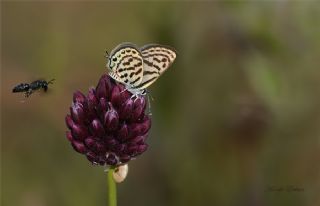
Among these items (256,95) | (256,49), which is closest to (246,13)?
(256,49)

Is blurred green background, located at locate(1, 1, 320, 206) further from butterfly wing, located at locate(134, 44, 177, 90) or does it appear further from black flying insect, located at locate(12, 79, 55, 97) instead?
butterfly wing, located at locate(134, 44, 177, 90)

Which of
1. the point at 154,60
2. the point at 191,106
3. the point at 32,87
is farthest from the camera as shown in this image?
the point at 191,106

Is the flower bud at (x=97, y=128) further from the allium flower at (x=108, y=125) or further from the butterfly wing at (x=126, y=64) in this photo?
the butterfly wing at (x=126, y=64)

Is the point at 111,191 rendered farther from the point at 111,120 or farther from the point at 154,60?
the point at 154,60

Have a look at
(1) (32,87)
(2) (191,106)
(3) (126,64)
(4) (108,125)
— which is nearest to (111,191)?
(4) (108,125)

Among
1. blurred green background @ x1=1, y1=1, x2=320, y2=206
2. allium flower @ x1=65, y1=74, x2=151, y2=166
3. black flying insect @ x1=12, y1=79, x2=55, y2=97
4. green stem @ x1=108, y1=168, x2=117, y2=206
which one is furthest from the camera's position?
blurred green background @ x1=1, y1=1, x2=320, y2=206

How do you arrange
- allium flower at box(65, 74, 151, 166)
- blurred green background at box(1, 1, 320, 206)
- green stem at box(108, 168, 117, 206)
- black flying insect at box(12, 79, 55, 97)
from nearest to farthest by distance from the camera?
green stem at box(108, 168, 117, 206) < allium flower at box(65, 74, 151, 166) < black flying insect at box(12, 79, 55, 97) < blurred green background at box(1, 1, 320, 206)

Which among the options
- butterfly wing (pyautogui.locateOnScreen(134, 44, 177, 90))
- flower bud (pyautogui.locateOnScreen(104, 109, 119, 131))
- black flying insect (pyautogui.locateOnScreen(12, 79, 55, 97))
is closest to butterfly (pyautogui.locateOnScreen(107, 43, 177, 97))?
butterfly wing (pyautogui.locateOnScreen(134, 44, 177, 90))

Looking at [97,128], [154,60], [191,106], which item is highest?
[154,60]
